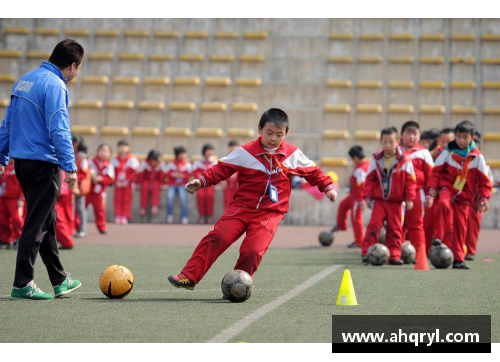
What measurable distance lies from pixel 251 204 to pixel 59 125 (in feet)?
6.52

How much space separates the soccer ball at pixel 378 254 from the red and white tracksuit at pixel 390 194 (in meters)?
0.42

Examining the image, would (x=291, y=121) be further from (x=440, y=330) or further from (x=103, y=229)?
(x=440, y=330)

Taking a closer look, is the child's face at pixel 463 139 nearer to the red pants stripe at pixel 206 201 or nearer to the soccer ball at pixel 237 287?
Answer: the soccer ball at pixel 237 287

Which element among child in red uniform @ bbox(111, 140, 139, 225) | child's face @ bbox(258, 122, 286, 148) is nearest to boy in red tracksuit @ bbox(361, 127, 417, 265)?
child's face @ bbox(258, 122, 286, 148)

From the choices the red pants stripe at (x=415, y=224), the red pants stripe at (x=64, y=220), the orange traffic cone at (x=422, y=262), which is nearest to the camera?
the orange traffic cone at (x=422, y=262)

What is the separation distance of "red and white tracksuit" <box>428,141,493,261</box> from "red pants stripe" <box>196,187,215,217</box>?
10.1m

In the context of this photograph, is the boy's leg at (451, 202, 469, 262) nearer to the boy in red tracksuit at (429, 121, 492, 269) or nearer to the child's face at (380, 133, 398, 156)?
the boy in red tracksuit at (429, 121, 492, 269)

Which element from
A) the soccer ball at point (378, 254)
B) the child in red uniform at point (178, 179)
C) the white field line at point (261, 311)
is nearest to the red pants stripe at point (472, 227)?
the soccer ball at point (378, 254)

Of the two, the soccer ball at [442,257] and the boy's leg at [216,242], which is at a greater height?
the boy's leg at [216,242]

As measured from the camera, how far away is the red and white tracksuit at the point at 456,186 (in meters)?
11.5

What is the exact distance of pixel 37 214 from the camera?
23.8ft

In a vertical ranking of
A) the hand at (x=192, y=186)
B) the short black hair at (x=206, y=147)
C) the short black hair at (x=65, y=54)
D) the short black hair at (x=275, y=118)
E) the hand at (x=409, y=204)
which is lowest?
the hand at (x=409, y=204)

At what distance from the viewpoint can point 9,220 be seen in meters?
13.3

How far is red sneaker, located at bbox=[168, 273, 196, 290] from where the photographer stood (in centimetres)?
767
